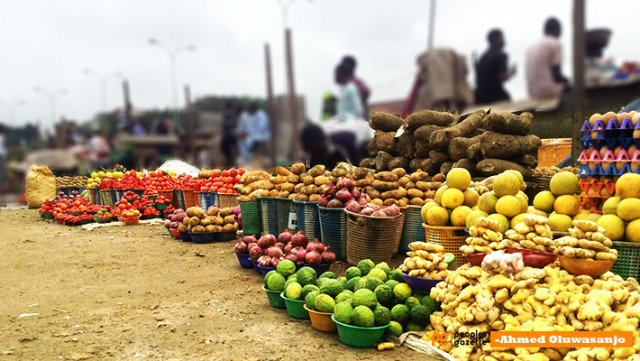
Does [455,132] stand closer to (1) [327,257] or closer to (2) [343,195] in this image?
(2) [343,195]

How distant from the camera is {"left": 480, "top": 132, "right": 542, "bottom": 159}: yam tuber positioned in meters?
6.70

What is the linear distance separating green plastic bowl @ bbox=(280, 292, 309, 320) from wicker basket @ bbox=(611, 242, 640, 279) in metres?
2.62

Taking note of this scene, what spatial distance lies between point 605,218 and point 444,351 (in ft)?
5.82

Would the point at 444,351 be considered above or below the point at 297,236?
below

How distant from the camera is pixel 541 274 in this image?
3359 mm

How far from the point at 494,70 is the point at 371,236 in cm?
447

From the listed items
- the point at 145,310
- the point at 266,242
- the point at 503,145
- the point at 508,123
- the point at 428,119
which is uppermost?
the point at 428,119

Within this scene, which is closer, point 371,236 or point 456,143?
point 371,236

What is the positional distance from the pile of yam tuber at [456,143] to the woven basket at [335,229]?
1.54 m

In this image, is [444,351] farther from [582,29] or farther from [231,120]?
[582,29]

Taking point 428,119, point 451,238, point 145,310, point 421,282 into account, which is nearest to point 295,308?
point 421,282

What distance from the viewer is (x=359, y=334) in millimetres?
3500

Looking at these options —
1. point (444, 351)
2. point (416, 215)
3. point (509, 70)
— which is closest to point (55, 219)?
point (416, 215)

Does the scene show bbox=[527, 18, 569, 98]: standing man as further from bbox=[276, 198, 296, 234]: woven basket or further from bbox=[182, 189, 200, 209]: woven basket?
bbox=[182, 189, 200, 209]: woven basket
